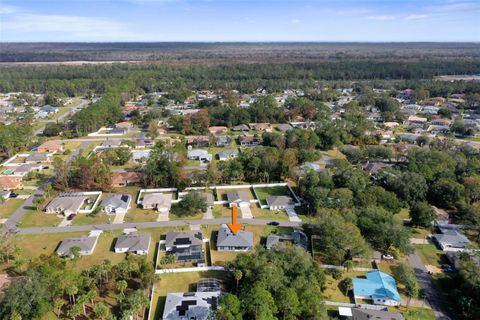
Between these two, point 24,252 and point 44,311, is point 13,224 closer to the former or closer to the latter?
point 24,252

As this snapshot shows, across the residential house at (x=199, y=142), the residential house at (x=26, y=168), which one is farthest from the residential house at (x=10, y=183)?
the residential house at (x=199, y=142)

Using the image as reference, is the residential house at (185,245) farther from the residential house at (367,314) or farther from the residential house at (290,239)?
the residential house at (367,314)

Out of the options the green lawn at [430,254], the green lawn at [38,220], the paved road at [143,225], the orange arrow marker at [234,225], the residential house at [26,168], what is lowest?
the green lawn at [430,254]

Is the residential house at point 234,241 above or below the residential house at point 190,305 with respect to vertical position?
below

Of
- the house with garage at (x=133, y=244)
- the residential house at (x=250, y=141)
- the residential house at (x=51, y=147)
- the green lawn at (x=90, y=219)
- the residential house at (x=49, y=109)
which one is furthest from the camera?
the residential house at (x=49, y=109)

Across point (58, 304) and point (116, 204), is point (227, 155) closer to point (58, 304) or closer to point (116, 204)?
point (116, 204)

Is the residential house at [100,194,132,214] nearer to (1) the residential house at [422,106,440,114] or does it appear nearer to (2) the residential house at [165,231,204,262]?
(2) the residential house at [165,231,204,262]
